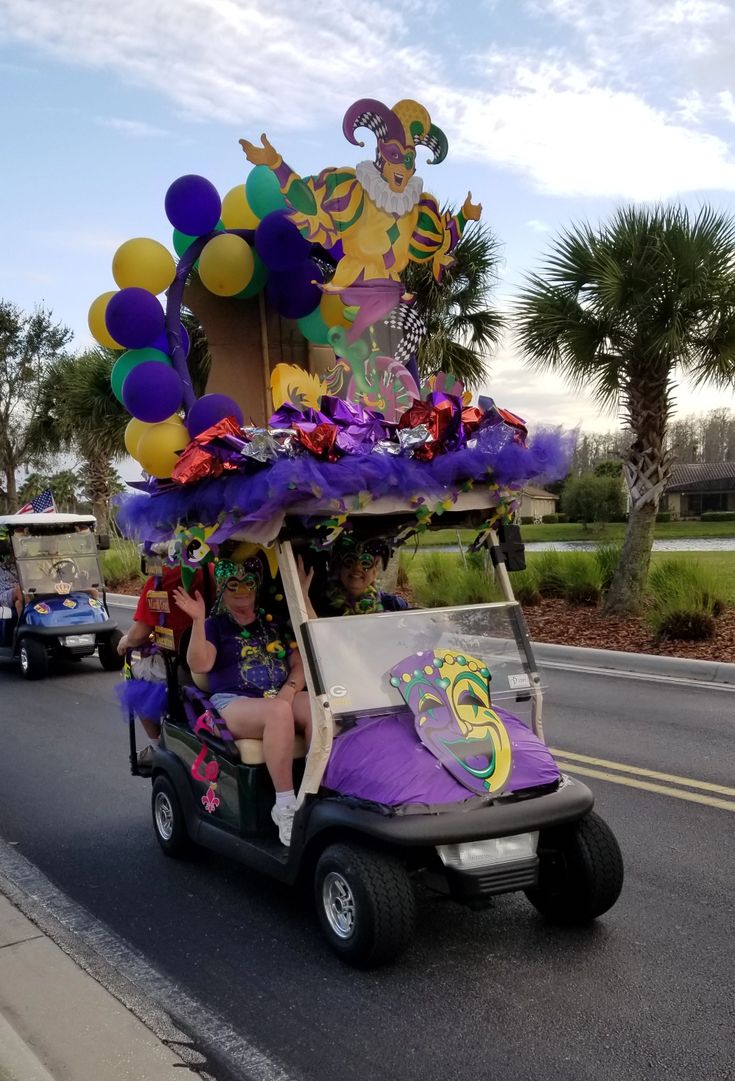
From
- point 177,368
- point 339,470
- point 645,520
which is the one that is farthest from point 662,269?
point 339,470

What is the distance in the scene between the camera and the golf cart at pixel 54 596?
36.3 feet

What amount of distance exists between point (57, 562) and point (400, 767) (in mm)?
9004

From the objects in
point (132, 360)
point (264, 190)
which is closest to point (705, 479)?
point (264, 190)

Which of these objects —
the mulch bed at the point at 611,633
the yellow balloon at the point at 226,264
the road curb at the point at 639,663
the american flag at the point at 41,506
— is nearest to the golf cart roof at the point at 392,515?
the yellow balloon at the point at 226,264

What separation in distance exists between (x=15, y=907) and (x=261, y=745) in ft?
4.48

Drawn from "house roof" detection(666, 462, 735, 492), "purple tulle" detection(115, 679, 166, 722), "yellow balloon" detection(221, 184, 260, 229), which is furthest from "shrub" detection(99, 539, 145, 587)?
"house roof" detection(666, 462, 735, 492)

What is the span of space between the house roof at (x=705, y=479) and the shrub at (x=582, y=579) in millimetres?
44721

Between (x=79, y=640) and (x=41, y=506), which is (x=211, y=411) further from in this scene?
(x=41, y=506)

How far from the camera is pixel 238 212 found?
5.11 meters

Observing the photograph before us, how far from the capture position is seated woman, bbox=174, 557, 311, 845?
4.18 m

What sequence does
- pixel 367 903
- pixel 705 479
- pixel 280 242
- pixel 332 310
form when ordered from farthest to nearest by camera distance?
1. pixel 705 479
2. pixel 332 310
3. pixel 280 242
4. pixel 367 903

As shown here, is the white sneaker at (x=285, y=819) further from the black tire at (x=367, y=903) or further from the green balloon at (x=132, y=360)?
the green balloon at (x=132, y=360)

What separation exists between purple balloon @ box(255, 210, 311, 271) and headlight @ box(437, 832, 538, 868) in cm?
294

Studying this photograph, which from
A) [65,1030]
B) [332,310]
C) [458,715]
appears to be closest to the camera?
[65,1030]
